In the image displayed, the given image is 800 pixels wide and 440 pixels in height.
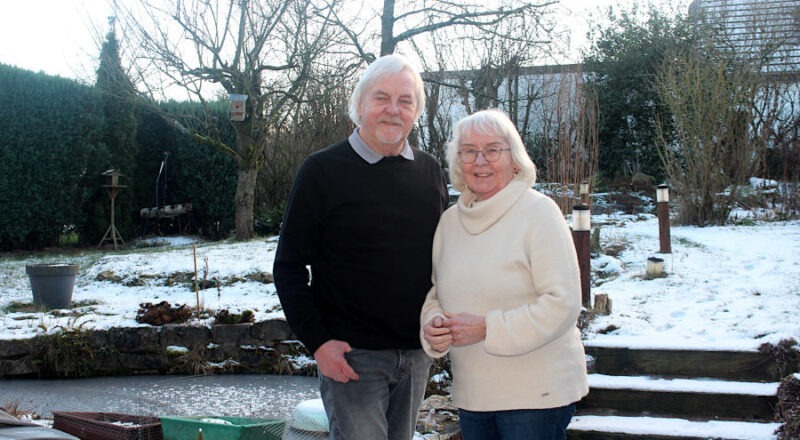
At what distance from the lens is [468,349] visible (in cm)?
188

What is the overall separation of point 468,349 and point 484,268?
0.73ft

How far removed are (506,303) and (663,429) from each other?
2.03 metres

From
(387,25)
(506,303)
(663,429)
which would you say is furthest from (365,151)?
(387,25)

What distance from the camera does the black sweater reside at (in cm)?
192

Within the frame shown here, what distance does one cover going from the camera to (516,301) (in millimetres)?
1796

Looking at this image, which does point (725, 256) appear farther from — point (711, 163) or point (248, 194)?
point (248, 194)

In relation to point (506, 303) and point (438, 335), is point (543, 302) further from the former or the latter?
point (438, 335)

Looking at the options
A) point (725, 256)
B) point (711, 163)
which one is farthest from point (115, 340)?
point (711, 163)

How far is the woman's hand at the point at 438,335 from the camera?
1.82 meters

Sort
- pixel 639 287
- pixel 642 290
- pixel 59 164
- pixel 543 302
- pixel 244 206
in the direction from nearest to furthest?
pixel 543 302, pixel 642 290, pixel 639 287, pixel 59 164, pixel 244 206

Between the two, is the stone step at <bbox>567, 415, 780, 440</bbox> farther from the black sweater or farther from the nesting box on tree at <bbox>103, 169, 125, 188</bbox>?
the nesting box on tree at <bbox>103, 169, 125, 188</bbox>

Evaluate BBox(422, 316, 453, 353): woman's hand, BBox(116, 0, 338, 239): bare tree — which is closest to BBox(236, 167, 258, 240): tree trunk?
BBox(116, 0, 338, 239): bare tree

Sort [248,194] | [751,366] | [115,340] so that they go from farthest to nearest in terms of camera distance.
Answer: [248,194]
[115,340]
[751,366]

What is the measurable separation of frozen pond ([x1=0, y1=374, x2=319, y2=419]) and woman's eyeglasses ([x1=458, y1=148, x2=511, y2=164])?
296cm
